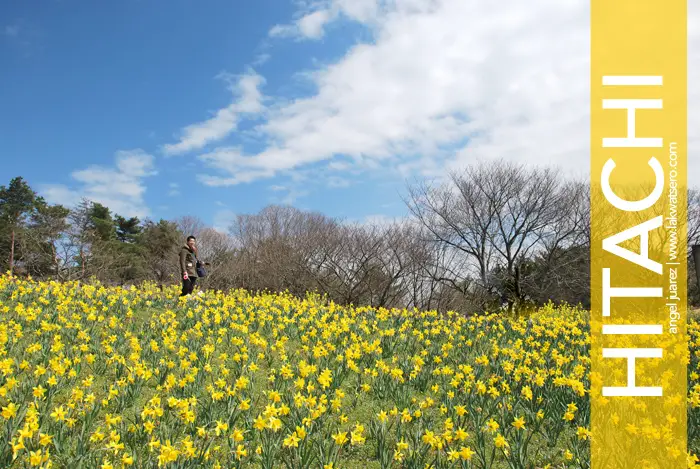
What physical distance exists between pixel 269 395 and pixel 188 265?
22.9 feet

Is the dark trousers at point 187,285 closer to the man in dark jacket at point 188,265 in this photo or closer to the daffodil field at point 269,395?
the man in dark jacket at point 188,265

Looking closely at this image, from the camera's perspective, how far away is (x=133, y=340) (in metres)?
5.35

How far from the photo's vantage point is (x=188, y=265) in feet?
33.6

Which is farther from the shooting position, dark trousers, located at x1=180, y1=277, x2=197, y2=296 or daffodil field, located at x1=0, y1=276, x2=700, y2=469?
dark trousers, located at x1=180, y1=277, x2=197, y2=296

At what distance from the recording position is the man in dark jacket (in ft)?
32.5

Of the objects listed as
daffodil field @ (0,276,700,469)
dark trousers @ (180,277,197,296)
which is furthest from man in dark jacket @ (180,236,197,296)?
daffodil field @ (0,276,700,469)

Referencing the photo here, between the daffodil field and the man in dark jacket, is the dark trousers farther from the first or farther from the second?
the daffodil field

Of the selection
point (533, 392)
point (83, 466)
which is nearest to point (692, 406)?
point (533, 392)

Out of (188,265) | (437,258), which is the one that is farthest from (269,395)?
(437,258)

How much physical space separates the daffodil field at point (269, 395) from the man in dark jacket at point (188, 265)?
178 centimetres

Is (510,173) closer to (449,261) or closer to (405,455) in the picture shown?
(449,261)

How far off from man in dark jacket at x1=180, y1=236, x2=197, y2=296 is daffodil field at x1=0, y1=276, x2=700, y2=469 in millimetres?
1777

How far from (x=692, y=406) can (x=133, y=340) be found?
6.28 meters

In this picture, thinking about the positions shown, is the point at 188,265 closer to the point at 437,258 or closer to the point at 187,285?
the point at 187,285
